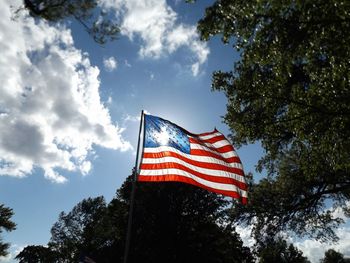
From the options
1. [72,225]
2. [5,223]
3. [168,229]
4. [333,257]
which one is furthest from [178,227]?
[333,257]

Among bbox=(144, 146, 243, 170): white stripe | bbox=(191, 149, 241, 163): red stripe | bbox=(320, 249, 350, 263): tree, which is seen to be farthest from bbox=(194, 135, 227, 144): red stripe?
bbox=(320, 249, 350, 263): tree

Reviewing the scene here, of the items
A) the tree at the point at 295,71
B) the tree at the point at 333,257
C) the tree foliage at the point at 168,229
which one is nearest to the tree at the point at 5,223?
the tree foliage at the point at 168,229

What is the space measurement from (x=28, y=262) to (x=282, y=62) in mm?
118029

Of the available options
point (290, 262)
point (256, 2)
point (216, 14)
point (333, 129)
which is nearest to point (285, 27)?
point (256, 2)

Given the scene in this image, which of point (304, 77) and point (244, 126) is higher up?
point (304, 77)

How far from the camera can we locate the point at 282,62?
38.5ft

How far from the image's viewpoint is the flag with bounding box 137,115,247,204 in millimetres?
12422

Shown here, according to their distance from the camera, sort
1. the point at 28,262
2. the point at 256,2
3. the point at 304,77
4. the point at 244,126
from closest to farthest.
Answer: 1. the point at 256,2
2. the point at 244,126
3. the point at 304,77
4. the point at 28,262

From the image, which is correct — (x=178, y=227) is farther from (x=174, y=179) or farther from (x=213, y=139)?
(x=174, y=179)

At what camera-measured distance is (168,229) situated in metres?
37.7

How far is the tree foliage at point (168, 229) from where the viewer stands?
36.4 m

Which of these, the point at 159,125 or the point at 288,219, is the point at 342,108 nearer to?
the point at 159,125

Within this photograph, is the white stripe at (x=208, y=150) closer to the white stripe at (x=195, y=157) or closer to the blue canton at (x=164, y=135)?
the blue canton at (x=164, y=135)

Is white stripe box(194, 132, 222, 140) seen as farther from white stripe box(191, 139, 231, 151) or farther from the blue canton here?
the blue canton
